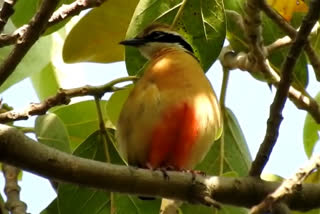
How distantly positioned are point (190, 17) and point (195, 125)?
0.59 metres

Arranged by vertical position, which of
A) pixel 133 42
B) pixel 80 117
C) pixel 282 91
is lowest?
pixel 80 117

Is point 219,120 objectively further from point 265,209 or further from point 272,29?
point 265,209

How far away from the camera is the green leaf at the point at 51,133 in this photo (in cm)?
329

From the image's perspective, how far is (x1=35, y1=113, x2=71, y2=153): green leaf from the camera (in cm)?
329

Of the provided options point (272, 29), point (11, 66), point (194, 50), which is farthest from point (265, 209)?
point (272, 29)

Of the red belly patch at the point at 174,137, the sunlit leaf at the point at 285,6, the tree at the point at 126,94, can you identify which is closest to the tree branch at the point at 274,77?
the tree at the point at 126,94

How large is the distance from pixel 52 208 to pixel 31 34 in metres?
1.19

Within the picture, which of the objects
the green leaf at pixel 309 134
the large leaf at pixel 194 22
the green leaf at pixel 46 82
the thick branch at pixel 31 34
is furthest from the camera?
the green leaf at pixel 46 82

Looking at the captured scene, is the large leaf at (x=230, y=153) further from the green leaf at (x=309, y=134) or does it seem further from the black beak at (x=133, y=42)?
the black beak at (x=133, y=42)

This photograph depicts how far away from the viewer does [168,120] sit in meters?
3.25

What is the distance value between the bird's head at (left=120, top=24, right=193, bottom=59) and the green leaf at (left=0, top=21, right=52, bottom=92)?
1.31ft

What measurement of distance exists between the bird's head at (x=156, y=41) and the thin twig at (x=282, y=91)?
116 cm

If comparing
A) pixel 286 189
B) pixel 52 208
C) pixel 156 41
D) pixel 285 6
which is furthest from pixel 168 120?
pixel 286 189

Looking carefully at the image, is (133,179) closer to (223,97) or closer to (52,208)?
(52,208)
